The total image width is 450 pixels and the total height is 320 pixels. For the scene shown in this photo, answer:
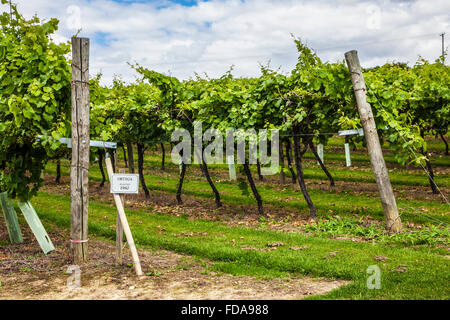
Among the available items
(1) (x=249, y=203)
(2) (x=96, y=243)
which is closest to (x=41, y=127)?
(2) (x=96, y=243)

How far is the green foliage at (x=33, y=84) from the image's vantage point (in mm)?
7660

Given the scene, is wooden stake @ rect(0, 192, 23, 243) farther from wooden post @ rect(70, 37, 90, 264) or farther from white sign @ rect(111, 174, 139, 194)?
white sign @ rect(111, 174, 139, 194)

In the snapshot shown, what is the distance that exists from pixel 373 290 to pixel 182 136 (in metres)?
9.71

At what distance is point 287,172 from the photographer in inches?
851

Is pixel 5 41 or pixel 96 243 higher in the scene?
pixel 5 41

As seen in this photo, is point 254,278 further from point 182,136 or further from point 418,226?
point 182,136

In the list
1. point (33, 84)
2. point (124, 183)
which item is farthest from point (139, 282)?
point (33, 84)

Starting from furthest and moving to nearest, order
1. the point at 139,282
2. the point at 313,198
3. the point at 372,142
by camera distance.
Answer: the point at 313,198 < the point at 372,142 < the point at 139,282

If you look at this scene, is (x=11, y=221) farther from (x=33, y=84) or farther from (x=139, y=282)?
(x=139, y=282)

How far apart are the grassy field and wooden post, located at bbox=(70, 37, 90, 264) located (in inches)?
82.0

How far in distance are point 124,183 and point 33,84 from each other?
8.57ft

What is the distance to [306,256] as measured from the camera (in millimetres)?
7680

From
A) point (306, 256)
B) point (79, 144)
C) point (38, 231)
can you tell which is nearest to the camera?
point (79, 144)

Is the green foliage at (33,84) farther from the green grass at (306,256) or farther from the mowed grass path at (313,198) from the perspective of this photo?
the green grass at (306,256)
